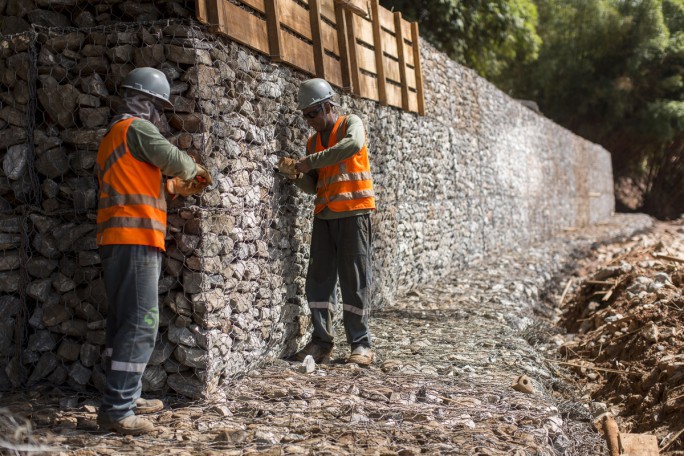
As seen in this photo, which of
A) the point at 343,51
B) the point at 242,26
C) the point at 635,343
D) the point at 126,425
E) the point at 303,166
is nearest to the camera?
the point at 126,425

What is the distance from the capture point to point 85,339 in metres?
4.40

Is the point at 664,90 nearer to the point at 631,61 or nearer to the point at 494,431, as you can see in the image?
the point at 631,61

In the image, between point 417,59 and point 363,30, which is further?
point 417,59

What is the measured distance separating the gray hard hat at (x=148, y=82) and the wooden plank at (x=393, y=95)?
446 cm

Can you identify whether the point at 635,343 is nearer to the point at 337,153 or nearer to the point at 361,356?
the point at 361,356

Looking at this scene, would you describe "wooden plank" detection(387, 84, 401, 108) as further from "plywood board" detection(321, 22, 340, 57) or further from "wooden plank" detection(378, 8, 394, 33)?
"plywood board" detection(321, 22, 340, 57)

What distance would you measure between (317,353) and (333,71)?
2.81 m

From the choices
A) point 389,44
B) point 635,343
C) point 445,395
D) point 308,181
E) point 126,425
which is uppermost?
point 389,44

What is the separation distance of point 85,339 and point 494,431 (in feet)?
8.41

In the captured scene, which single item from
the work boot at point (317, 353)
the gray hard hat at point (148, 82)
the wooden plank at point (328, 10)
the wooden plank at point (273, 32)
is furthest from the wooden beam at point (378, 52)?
the gray hard hat at point (148, 82)

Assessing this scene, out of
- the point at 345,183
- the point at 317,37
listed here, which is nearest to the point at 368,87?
the point at 317,37

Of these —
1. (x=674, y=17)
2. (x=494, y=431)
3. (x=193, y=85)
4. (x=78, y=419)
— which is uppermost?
(x=674, y=17)

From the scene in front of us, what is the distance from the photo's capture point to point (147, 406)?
13.3ft

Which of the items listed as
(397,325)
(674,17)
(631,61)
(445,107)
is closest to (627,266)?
(445,107)
